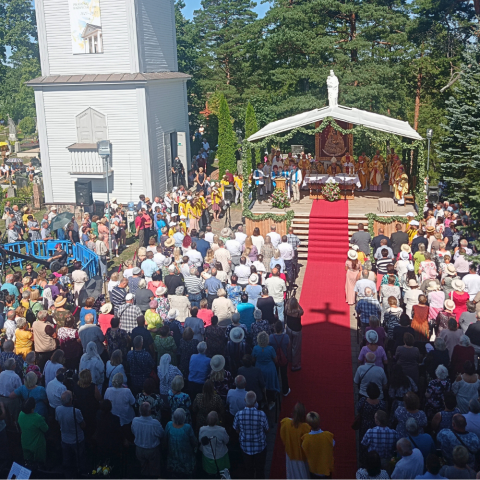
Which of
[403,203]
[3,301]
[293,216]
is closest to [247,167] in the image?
[293,216]

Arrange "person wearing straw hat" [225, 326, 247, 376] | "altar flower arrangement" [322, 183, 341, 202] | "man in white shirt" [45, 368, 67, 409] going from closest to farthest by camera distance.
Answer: "man in white shirt" [45, 368, 67, 409] → "person wearing straw hat" [225, 326, 247, 376] → "altar flower arrangement" [322, 183, 341, 202]

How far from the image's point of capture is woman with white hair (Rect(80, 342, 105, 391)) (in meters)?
9.49

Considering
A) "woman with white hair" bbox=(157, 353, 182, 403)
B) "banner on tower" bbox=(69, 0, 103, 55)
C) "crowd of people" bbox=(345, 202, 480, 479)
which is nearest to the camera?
"crowd of people" bbox=(345, 202, 480, 479)

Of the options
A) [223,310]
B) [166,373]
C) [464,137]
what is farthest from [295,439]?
[464,137]

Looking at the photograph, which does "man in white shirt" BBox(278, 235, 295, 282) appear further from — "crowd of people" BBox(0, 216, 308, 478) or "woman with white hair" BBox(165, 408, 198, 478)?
"woman with white hair" BBox(165, 408, 198, 478)

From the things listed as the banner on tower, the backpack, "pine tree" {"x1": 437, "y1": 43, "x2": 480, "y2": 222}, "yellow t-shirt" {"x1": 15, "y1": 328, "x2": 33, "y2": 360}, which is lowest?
the backpack

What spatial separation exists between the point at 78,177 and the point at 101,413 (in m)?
20.2

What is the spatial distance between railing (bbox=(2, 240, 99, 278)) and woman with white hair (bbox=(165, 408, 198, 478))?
965 cm

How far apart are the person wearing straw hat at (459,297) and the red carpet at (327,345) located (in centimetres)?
235

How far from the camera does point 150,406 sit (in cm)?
830

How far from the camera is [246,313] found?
39.1 feet

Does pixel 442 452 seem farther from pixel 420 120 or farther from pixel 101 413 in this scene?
pixel 420 120

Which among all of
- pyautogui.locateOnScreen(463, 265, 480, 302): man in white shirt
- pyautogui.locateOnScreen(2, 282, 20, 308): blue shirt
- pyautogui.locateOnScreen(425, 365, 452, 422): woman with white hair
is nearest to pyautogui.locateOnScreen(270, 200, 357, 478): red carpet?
pyautogui.locateOnScreen(425, 365, 452, 422): woman with white hair

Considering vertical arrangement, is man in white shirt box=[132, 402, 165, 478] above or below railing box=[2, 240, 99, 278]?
below
